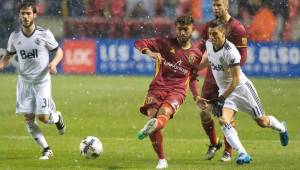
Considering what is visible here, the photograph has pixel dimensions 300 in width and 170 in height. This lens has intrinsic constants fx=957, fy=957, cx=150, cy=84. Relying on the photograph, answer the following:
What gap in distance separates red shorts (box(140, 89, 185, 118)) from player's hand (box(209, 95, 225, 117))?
438mm

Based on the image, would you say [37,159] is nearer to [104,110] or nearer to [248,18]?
[104,110]

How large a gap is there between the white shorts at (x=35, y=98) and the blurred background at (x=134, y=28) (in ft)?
50.1

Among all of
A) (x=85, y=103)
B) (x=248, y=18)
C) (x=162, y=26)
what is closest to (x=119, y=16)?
(x=162, y=26)

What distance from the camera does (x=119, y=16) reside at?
3116 cm

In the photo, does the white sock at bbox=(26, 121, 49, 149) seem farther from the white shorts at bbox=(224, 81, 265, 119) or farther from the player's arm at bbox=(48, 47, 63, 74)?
the white shorts at bbox=(224, 81, 265, 119)

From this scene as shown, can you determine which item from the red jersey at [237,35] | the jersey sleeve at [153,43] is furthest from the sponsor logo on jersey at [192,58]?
the red jersey at [237,35]

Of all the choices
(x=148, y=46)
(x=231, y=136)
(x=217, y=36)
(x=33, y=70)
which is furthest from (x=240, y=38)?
(x=33, y=70)

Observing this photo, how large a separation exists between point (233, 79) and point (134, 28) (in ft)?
60.5

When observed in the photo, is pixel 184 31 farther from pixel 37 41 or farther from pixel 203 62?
pixel 37 41

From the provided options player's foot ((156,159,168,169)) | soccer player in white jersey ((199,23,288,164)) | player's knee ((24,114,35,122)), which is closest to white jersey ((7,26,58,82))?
player's knee ((24,114,35,122))

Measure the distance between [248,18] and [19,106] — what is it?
17.3 meters

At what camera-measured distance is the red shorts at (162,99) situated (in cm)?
1243

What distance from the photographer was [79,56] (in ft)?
95.6

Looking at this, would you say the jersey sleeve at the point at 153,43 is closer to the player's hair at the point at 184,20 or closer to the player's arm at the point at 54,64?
the player's hair at the point at 184,20
